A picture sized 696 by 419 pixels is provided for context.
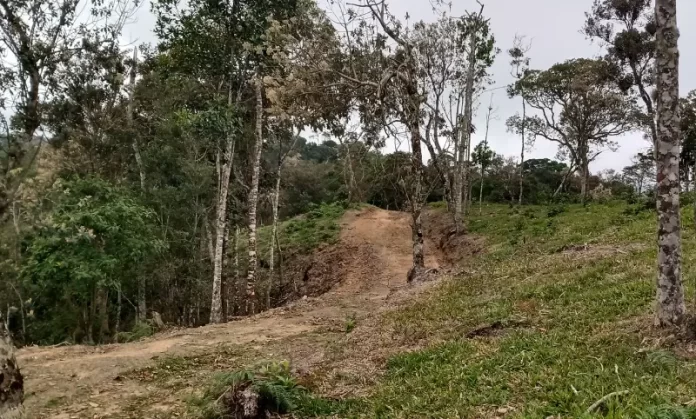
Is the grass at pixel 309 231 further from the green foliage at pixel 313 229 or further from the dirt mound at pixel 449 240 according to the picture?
the dirt mound at pixel 449 240

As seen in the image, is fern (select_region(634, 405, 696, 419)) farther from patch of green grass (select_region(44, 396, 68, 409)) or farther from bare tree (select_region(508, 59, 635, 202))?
bare tree (select_region(508, 59, 635, 202))

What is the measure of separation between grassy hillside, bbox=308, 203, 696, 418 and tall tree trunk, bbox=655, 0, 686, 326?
38cm

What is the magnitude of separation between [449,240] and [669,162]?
17994mm

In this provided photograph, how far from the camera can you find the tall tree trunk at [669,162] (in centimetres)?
550

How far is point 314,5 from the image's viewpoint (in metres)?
17.2

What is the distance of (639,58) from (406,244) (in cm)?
1350

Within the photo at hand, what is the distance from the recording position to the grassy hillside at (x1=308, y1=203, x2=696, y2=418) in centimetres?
432

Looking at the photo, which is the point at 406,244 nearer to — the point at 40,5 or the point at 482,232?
the point at 482,232

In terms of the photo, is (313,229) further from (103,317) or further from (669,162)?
(669,162)

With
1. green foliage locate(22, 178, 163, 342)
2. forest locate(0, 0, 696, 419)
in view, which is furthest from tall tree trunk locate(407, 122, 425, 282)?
green foliage locate(22, 178, 163, 342)

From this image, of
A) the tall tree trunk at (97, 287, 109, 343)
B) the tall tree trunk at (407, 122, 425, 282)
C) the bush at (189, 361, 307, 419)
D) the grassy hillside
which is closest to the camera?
the grassy hillside

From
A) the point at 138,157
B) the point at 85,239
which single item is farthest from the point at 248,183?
the point at 85,239

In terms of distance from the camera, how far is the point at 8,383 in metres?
5.57

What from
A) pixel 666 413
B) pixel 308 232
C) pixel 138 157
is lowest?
pixel 666 413
